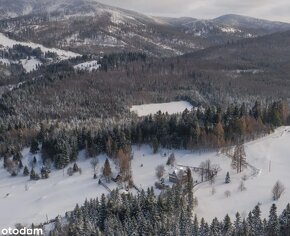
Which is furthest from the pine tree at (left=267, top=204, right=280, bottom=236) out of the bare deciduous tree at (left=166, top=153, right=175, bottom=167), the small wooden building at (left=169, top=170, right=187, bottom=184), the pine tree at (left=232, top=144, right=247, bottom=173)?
the bare deciduous tree at (left=166, top=153, right=175, bottom=167)

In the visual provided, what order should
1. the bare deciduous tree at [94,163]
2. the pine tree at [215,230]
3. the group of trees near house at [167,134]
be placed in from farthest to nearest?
the group of trees near house at [167,134], the bare deciduous tree at [94,163], the pine tree at [215,230]

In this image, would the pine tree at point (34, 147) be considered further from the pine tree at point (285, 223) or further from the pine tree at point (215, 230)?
the pine tree at point (285, 223)

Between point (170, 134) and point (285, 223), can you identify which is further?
point (170, 134)

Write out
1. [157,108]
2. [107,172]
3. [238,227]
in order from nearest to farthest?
[238,227], [107,172], [157,108]

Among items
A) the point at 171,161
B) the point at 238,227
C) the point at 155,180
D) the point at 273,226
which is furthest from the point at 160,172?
the point at 273,226

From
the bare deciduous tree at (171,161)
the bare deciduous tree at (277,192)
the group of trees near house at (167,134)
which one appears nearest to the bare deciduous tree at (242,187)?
the bare deciduous tree at (277,192)

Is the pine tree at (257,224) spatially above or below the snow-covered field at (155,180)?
above

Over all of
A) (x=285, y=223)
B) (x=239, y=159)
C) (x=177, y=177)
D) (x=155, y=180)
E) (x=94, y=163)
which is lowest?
(x=94, y=163)

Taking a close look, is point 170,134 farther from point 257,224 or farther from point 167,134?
point 257,224

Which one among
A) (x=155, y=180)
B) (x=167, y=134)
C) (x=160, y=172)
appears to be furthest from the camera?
(x=167, y=134)
